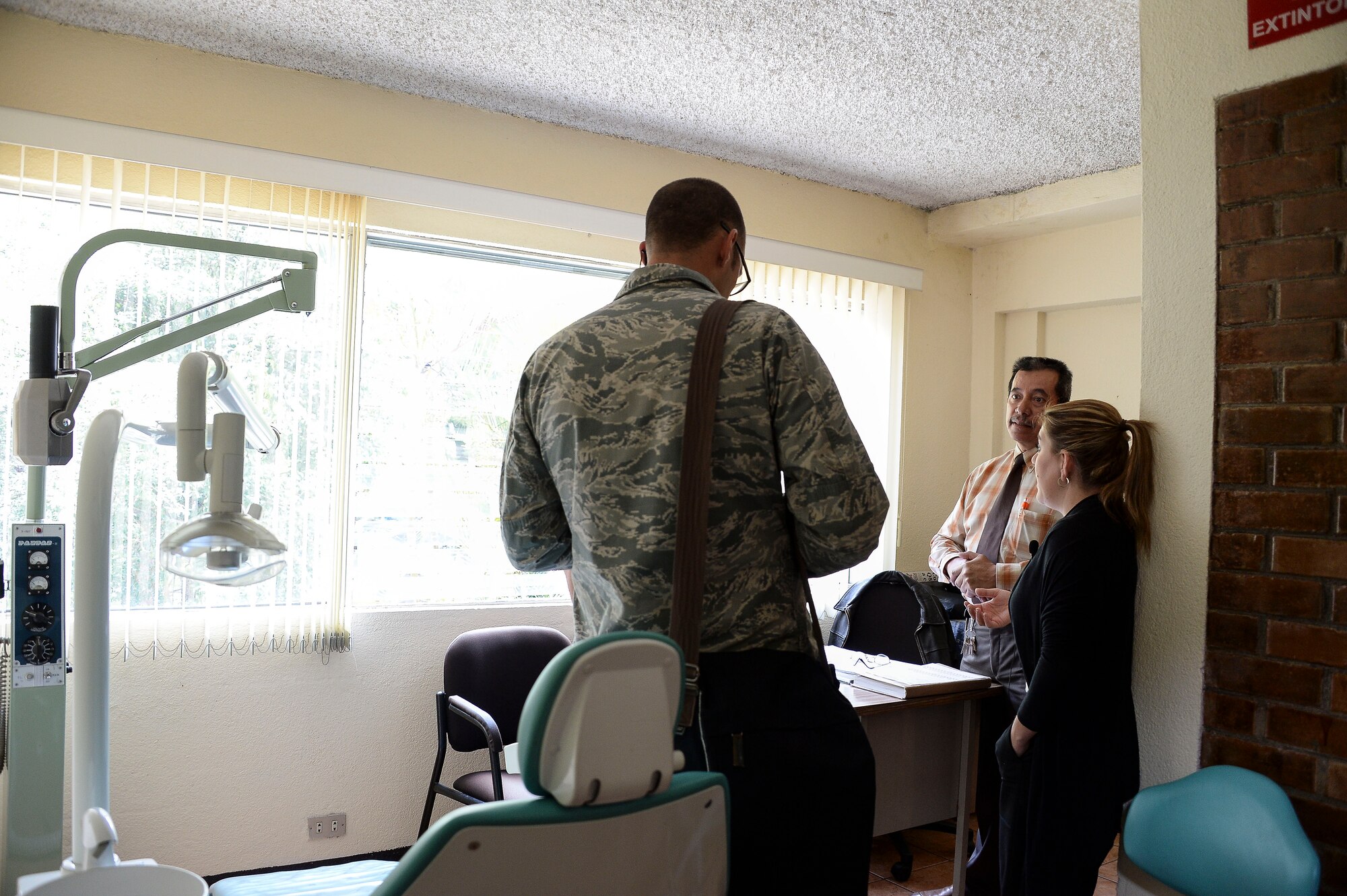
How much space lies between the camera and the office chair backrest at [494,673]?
3.29 metres

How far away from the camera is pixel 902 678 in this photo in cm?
262

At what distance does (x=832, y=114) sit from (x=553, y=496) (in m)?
2.65

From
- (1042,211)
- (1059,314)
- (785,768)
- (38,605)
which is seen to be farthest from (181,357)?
(1059,314)

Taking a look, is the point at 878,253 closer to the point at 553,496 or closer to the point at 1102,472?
the point at 1102,472

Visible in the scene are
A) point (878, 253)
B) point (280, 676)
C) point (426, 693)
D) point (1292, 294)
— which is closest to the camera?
point (1292, 294)

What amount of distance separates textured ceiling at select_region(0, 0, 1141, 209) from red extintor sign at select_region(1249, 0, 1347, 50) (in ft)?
3.71

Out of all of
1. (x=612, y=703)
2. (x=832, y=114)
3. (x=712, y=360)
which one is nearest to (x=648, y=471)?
(x=712, y=360)

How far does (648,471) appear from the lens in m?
1.40

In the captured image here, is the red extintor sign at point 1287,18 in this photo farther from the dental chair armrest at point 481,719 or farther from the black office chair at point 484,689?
the black office chair at point 484,689

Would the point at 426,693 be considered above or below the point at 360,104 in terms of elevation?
below

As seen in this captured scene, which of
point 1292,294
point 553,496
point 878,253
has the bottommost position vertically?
point 553,496

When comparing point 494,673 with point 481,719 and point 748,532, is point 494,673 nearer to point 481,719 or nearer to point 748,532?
point 481,719

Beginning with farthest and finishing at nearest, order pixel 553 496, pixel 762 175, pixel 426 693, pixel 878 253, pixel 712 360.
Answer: pixel 878 253
pixel 762 175
pixel 426 693
pixel 553 496
pixel 712 360

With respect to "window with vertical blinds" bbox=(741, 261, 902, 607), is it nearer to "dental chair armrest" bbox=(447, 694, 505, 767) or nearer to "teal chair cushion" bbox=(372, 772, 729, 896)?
"dental chair armrest" bbox=(447, 694, 505, 767)
